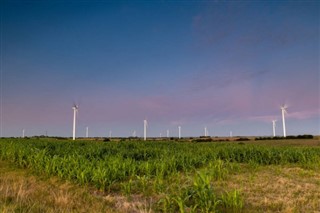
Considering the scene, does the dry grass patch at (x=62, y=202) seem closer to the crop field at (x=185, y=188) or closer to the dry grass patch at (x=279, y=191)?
the crop field at (x=185, y=188)

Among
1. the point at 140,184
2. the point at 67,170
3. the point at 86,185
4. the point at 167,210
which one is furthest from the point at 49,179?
the point at 167,210

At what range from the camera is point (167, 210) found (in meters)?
7.28

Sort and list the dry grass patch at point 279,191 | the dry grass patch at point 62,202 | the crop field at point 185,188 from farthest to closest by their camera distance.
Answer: the dry grass patch at point 279,191 < the crop field at point 185,188 < the dry grass patch at point 62,202

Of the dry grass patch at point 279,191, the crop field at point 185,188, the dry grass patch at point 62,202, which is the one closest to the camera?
the dry grass patch at point 62,202

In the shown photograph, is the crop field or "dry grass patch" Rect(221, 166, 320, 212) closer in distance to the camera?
the crop field

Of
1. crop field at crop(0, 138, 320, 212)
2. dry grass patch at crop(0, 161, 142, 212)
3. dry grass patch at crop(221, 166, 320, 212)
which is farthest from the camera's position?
dry grass patch at crop(221, 166, 320, 212)

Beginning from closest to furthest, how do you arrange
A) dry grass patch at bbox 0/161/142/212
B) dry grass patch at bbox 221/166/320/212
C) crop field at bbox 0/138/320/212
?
1. dry grass patch at bbox 0/161/142/212
2. crop field at bbox 0/138/320/212
3. dry grass patch at bbox 221/166/320/212

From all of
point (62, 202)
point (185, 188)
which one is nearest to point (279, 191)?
point (185, 188)

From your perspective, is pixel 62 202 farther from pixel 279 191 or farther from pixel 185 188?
pixel 279 191

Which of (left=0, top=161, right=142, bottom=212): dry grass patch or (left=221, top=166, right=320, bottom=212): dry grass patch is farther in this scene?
(left=221, top=166, right=320, bottom=212): dry grass patch

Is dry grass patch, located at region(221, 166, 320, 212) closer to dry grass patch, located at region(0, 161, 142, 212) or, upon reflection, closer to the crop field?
the crop field

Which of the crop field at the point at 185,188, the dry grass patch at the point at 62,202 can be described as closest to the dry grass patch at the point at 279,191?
the crop field at the point at 185,188

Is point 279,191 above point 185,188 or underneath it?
underneath

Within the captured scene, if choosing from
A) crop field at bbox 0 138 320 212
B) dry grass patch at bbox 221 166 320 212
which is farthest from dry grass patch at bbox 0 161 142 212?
dry grass patch at bbox 221 166 320 212
